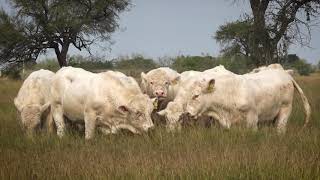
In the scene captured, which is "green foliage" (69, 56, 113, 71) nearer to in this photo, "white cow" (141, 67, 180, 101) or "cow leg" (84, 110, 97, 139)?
"white cow" (141, 67, 180, 101)

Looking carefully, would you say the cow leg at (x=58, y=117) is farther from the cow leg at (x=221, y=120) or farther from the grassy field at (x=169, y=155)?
the cow leg at (x=221, y=120)

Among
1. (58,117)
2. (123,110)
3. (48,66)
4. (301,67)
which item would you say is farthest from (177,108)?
(301,67)

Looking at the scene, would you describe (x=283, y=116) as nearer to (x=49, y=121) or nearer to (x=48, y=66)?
(x=49, y=121)

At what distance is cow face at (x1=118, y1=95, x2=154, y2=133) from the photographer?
1063 centimetres

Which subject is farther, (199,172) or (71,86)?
(71,86)

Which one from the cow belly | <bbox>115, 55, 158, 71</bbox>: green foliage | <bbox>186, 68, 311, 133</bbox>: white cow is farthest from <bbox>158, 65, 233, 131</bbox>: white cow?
<bbox>115, 55, 158, 71</bbox>: green foliage

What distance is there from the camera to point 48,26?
1332 inches

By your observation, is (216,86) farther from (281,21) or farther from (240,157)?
(281,21)

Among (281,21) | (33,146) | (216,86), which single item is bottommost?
(33,146)

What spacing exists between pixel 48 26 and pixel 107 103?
941 inches

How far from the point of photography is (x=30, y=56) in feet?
115

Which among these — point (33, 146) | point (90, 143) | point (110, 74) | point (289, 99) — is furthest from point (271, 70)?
point (33, 146)

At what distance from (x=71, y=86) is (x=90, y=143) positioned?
231 centimetres

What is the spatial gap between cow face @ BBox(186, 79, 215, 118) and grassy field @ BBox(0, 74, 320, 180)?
87cm
